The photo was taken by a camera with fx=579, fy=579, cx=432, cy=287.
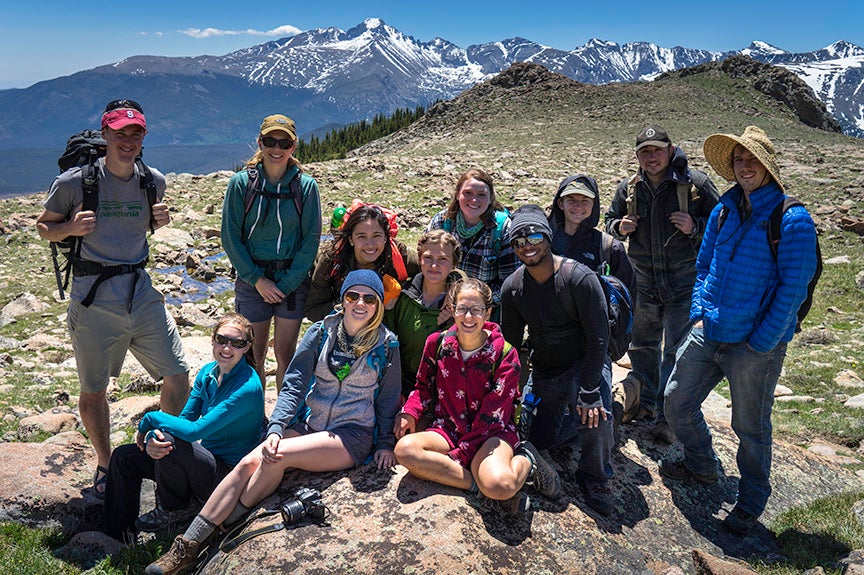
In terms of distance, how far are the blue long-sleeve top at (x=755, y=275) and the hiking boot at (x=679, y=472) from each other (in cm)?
151

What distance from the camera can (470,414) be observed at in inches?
190

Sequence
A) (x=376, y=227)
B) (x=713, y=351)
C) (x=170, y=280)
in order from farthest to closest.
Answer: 1. (x=170, y=280)
2. (x=376, y=227)
3. (x=713, y=351)

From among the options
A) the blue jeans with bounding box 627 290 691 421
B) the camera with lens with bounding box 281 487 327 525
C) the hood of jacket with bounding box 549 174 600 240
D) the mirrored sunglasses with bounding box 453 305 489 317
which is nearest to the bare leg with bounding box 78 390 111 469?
the camera with lens with bounding box 281 487 327 525

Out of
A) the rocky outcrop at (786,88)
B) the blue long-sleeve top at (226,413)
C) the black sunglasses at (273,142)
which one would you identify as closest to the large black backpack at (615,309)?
the blue long-sleeve top at (226,413)

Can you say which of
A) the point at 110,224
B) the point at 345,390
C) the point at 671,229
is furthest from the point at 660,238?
the point at 110,224

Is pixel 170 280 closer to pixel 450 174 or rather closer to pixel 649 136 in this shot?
pixel 649 136

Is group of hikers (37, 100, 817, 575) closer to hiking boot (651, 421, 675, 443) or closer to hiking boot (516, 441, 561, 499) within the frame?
hiking boot (516, 441, 561, 499)

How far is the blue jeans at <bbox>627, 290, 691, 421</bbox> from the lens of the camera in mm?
6391

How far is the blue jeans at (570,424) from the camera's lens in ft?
16.9

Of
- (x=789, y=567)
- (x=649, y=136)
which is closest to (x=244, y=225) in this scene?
(x=649, y=136)

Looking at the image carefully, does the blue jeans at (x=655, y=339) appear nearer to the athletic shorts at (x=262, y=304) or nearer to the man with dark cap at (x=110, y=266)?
the athletic shorts at (x=262, y=304)

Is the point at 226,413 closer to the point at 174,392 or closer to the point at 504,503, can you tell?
the point at 174,392

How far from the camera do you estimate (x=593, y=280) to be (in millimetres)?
4875

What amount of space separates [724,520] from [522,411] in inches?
83.1
